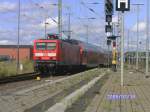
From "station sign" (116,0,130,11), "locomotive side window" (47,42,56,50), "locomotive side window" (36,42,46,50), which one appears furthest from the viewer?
"locomotive side window" (36,42,46,50)

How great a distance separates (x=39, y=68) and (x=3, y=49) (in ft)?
367

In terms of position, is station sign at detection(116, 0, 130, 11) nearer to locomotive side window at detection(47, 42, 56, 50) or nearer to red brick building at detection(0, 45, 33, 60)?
locomotive side window at detection(47, 42, 56, 50)

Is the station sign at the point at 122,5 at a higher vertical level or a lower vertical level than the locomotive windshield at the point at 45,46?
higher

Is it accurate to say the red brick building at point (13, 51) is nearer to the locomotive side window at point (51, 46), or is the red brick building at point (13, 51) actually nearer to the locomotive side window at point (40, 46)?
the locomotive side window at point (40, 46)

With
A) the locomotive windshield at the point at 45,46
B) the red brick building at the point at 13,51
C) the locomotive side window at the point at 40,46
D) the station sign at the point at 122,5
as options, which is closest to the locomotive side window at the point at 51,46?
the locomotive windshield at the point at 45,46

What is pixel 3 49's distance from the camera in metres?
154

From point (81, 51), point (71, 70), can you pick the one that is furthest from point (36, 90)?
point (81, 51)

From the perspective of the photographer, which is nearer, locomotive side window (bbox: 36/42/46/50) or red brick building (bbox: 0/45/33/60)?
locomotive side window (bbox: 36/42/46/50)

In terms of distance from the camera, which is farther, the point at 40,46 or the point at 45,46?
the point at 40,46

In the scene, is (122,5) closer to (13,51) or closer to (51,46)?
(51,46)

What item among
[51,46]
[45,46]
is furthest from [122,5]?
[45,46]

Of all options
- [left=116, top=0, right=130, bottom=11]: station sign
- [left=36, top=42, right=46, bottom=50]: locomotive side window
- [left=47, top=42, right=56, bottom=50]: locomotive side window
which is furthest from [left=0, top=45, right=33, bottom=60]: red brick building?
[left=116, top=0, right=130, bottom=11]: station sign

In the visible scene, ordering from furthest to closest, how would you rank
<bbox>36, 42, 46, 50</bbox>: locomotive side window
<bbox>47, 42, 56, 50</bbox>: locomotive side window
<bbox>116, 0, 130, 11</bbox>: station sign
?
1. <bbox>36, 42, 46, 50</bbox>: locomotive side window
2. <bbox>47, 42, 56, 50</bbox>: locomotive side window
3. <bbox>116, 0, 130, 11</bbox>: station sign

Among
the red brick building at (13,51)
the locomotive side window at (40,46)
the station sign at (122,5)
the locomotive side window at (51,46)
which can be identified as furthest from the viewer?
the red brick building at (13,51)
